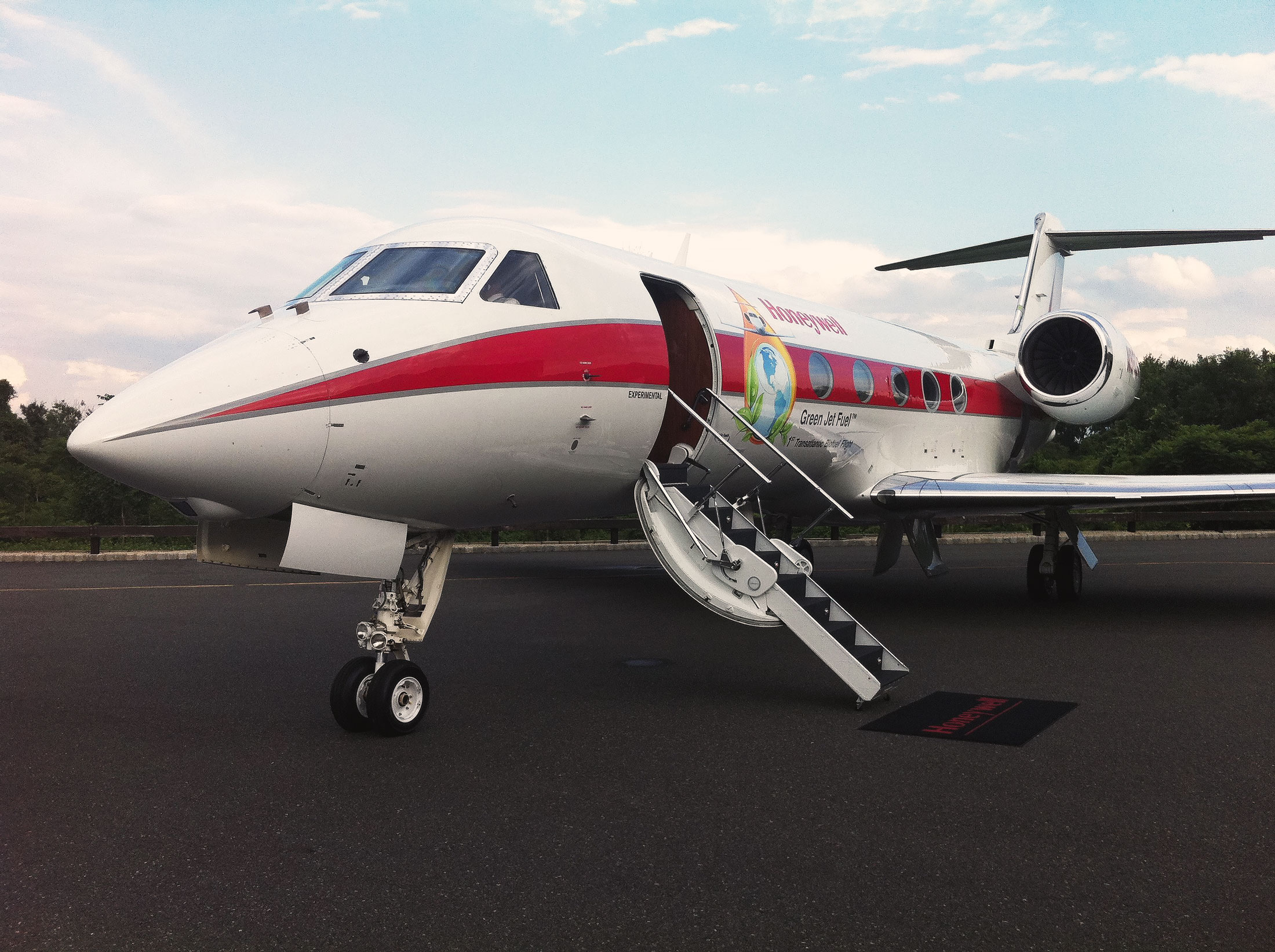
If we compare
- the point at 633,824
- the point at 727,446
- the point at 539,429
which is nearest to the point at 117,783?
the point at 633,824

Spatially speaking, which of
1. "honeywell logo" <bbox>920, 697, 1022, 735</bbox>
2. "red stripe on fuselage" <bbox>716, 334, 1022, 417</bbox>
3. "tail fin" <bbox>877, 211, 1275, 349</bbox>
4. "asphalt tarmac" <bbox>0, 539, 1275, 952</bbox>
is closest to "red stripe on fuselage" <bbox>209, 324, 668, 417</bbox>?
"red stripe on fuselage" <bbox>716, 334, 1022, 417</bbox>

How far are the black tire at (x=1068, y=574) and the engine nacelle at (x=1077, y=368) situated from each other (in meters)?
2.02

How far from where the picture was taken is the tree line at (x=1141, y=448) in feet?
101

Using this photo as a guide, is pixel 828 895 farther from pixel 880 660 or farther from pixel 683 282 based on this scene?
pixel 683 282

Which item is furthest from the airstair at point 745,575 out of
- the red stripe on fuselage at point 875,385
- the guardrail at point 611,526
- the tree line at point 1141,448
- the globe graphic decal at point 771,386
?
the tree line at point 1141,448

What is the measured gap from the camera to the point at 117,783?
16.3ft

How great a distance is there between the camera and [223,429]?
494cm

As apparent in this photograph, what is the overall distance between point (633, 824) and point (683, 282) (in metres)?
5.10

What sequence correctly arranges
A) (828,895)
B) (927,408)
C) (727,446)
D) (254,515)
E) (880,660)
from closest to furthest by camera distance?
(828,895), (254,515), (880,660), (727,446), (927,408)

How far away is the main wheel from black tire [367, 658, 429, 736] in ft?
29.7

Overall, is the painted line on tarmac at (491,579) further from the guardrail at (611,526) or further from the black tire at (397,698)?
the black tire at (397,698)

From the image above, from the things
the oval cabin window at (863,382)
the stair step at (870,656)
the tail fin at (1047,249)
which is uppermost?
the tail fin at (1047,249)

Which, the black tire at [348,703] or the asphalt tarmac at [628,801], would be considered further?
the black tire at [348,703]

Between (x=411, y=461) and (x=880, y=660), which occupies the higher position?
(x=411, y=461)
